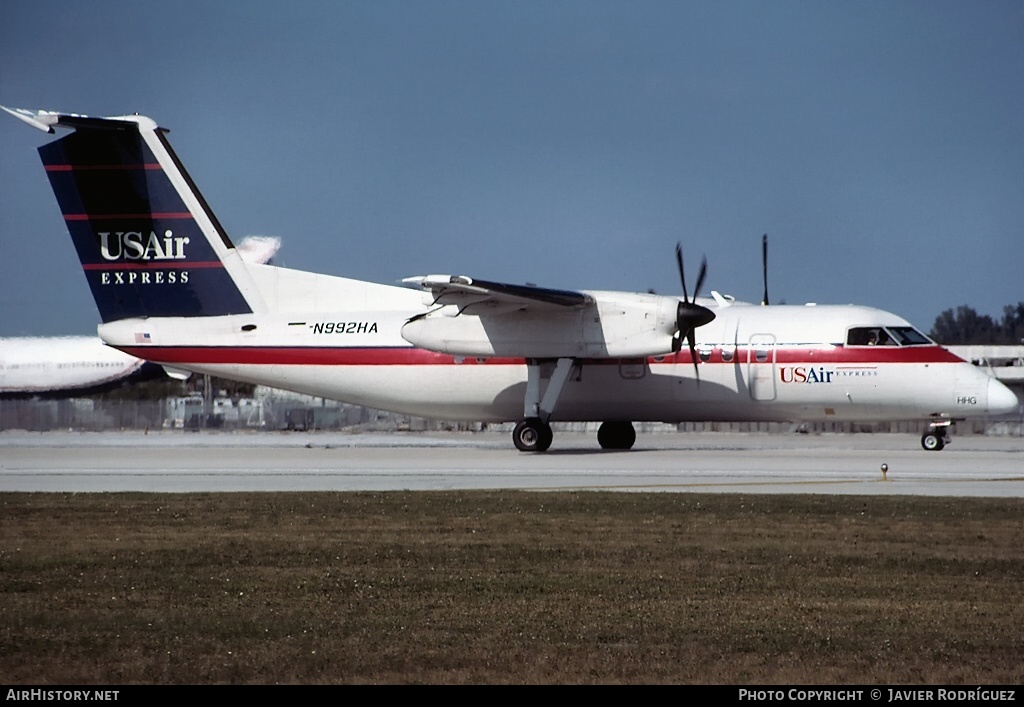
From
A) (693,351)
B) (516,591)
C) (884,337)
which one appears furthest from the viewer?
(693,351)

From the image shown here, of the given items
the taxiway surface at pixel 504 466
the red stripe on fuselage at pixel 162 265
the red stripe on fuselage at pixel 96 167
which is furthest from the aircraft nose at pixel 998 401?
the red stripe on fuselage at pixel 96 167

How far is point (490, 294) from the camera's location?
29844 millimetres

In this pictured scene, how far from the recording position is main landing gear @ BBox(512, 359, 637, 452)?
31656 millimetres

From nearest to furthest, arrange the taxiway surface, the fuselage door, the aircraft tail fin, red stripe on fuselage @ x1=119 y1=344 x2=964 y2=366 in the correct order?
1. the taxiway surface
2. the fuselage door
3. red stripe on fuselage @ x1=119 y1=344 x2=964 y2=366
4. the aircraft tail fin

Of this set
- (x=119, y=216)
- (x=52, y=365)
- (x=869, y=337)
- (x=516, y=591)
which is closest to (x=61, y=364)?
(x=52, y=365)

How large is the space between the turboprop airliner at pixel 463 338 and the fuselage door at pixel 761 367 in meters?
0.04

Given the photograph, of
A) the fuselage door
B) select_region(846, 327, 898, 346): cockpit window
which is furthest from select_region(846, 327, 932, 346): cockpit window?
the fuselage door

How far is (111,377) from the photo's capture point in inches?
2121

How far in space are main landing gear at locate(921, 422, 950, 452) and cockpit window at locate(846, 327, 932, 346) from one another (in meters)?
2.59

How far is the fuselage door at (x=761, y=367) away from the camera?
101ft

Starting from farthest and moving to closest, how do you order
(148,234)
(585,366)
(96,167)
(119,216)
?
1. (148,234)
2. (119,216)
3. (96,167)
4. (585,366)

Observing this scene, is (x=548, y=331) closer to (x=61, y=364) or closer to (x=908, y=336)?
(x=908, y=336)

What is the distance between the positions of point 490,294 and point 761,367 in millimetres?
7263

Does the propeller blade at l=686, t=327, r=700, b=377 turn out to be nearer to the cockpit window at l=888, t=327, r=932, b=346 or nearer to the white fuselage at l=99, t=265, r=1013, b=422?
the white fuselage at l=99, t=265, r=1013, b=422
